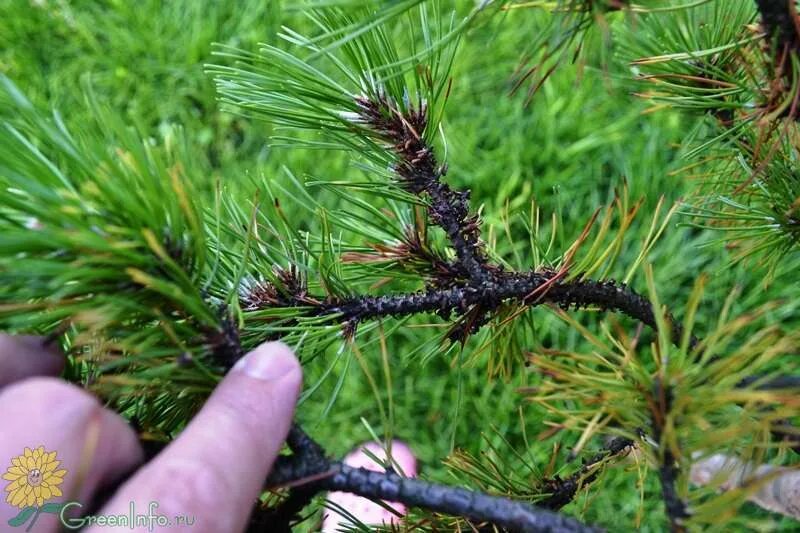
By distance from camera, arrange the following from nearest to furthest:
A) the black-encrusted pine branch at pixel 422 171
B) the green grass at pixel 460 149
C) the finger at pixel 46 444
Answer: the finger at pixel 46 444
the black-encrusted pine branch at pixel 422 171
the green grass at pixel 460 149

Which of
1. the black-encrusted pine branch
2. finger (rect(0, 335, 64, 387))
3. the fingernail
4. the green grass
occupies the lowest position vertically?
the green grass

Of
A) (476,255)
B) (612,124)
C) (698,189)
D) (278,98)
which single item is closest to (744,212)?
(698,189)

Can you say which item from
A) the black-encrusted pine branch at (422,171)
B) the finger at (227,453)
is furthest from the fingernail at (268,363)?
the black-encrusted pine branch at (422,171)

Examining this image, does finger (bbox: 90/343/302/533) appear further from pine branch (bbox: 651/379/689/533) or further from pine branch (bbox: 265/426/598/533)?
pine branch (bbox: 651/379/689/533)

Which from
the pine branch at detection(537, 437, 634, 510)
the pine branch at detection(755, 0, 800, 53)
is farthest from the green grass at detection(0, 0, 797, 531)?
the pine branch at detection(755, 0, 800, 53)

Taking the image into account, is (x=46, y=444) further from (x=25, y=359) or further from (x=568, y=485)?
(x=568, y=485)

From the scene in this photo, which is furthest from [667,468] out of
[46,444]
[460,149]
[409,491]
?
[460,149]

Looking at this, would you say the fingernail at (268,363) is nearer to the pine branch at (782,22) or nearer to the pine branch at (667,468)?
the pine branch at (667,468)
